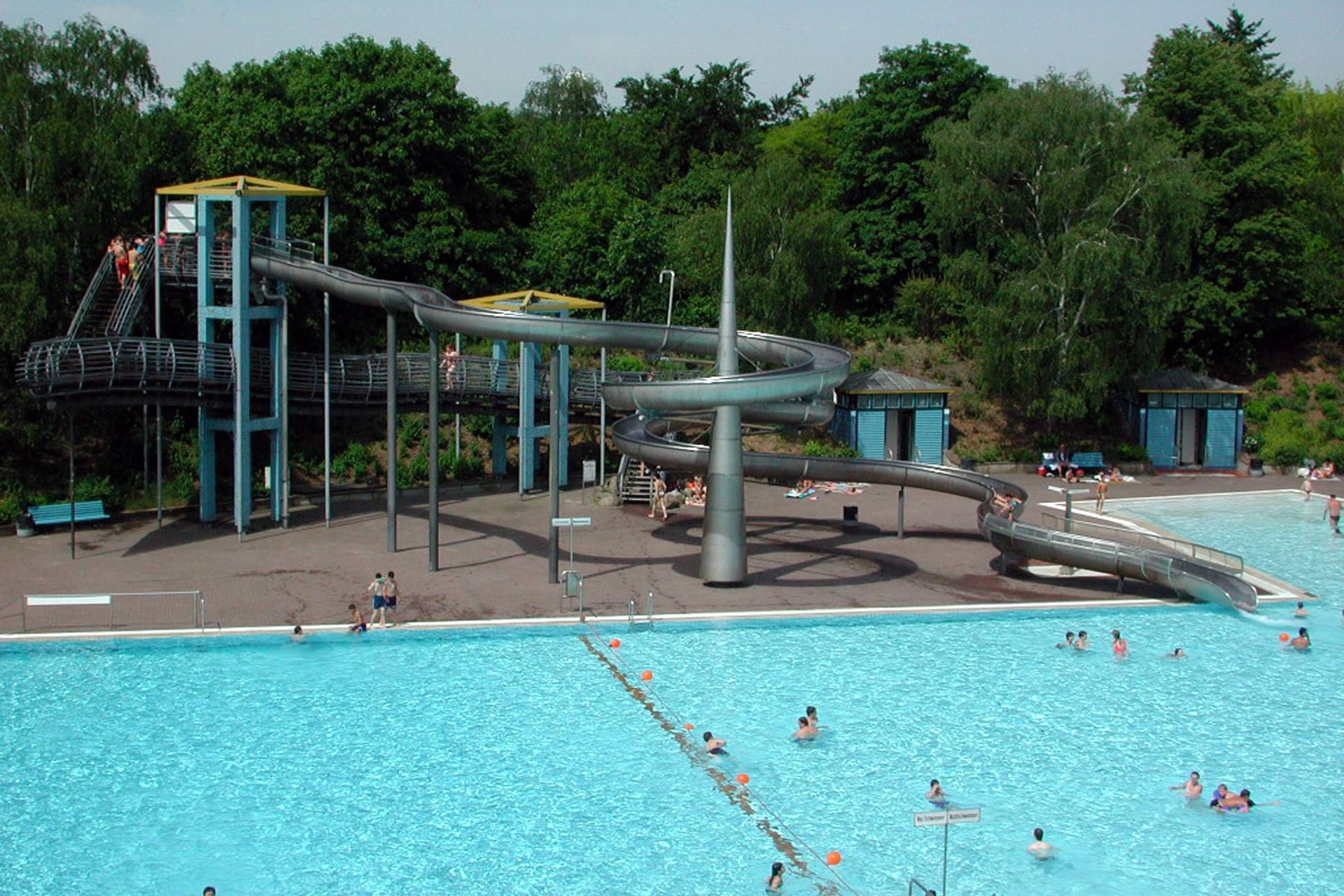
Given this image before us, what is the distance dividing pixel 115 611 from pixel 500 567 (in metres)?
8.05

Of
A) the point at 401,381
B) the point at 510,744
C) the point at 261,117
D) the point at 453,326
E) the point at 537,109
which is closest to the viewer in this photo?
the point at 510,744

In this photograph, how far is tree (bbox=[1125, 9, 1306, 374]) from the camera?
53719 millimetres

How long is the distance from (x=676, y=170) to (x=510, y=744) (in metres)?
57.0

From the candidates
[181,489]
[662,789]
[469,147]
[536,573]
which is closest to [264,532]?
[181,489]

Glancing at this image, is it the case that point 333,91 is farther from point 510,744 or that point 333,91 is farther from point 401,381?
point 510,744

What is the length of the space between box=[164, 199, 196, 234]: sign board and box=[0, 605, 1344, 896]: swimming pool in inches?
588

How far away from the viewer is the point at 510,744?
18312 millimetres

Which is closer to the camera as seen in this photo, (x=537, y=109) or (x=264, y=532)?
(x=264, y=532)

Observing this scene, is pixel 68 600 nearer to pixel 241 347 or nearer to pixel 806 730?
pixel 241 347

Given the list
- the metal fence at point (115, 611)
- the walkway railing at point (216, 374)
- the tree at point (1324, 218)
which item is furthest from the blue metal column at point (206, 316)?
the tree at point (1324, 218)

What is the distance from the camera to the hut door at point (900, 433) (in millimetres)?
47562

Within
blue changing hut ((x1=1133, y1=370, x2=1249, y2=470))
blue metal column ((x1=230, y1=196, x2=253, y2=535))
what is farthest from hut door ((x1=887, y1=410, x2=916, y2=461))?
blue metal column ((x1=230, y1=196, x2=253, y2=535))

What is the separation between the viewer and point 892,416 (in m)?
47.5

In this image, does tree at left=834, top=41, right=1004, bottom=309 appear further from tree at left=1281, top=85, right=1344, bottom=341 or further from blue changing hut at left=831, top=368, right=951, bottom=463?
tree at left=1281, top=85, right=1344, bottom=341
